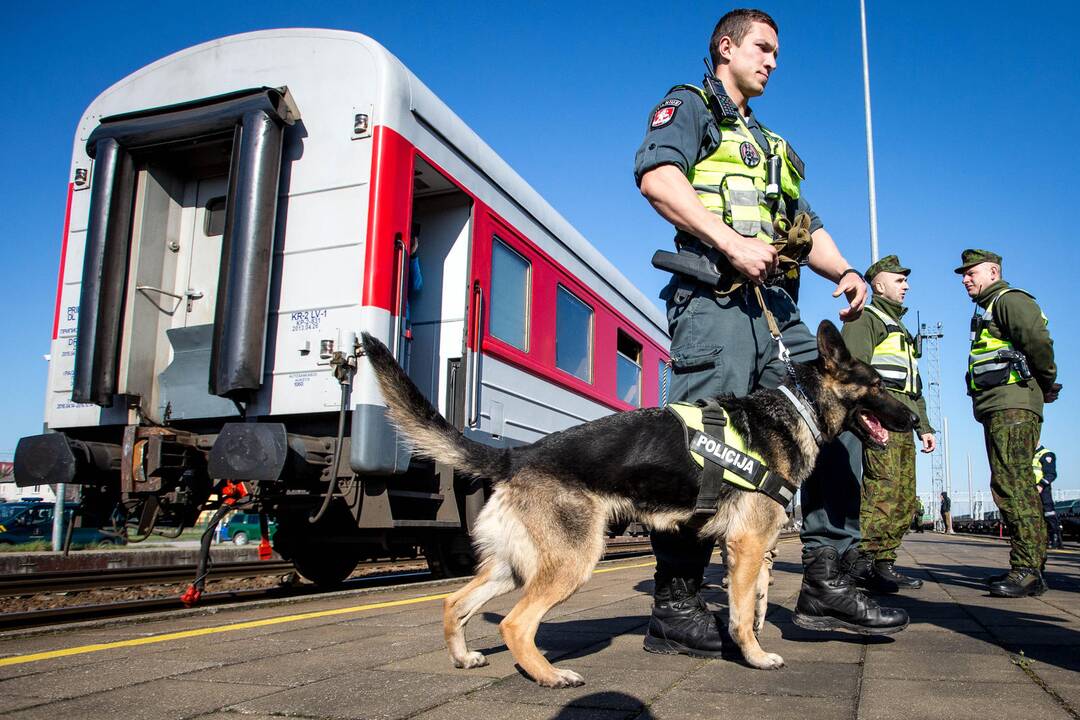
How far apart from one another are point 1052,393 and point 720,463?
3.77 meters

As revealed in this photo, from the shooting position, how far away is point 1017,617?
155 inches

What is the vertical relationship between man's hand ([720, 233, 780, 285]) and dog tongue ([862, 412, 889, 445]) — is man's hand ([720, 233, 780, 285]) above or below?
above

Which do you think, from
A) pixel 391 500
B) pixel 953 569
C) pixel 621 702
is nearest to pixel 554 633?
pixel 621 702

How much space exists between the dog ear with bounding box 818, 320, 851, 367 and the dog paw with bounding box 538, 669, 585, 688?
1.86 meters

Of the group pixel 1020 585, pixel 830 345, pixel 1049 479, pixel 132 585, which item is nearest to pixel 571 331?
pixel 1020 585

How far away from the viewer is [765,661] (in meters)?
2.76

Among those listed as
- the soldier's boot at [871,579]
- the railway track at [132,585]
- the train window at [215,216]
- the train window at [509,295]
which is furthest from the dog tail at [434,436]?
the train window at [215,216]

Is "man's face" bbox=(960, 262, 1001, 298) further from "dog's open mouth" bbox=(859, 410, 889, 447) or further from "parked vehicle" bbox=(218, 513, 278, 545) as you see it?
"parked vehicle" bbox=(218, 513, 278, 545)

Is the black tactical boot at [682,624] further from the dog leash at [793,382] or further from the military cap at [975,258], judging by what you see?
the military cap at [975,258]

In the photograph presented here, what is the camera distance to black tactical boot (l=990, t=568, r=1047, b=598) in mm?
4938

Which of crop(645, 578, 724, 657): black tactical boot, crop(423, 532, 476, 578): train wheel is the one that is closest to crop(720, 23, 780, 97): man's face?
crop(645, 578, 724, 657): black tactical boot

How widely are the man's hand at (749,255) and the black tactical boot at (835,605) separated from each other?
1297 mm

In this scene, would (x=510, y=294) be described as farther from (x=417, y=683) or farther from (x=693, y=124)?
(x=417, y=683)

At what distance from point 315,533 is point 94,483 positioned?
176 cm
